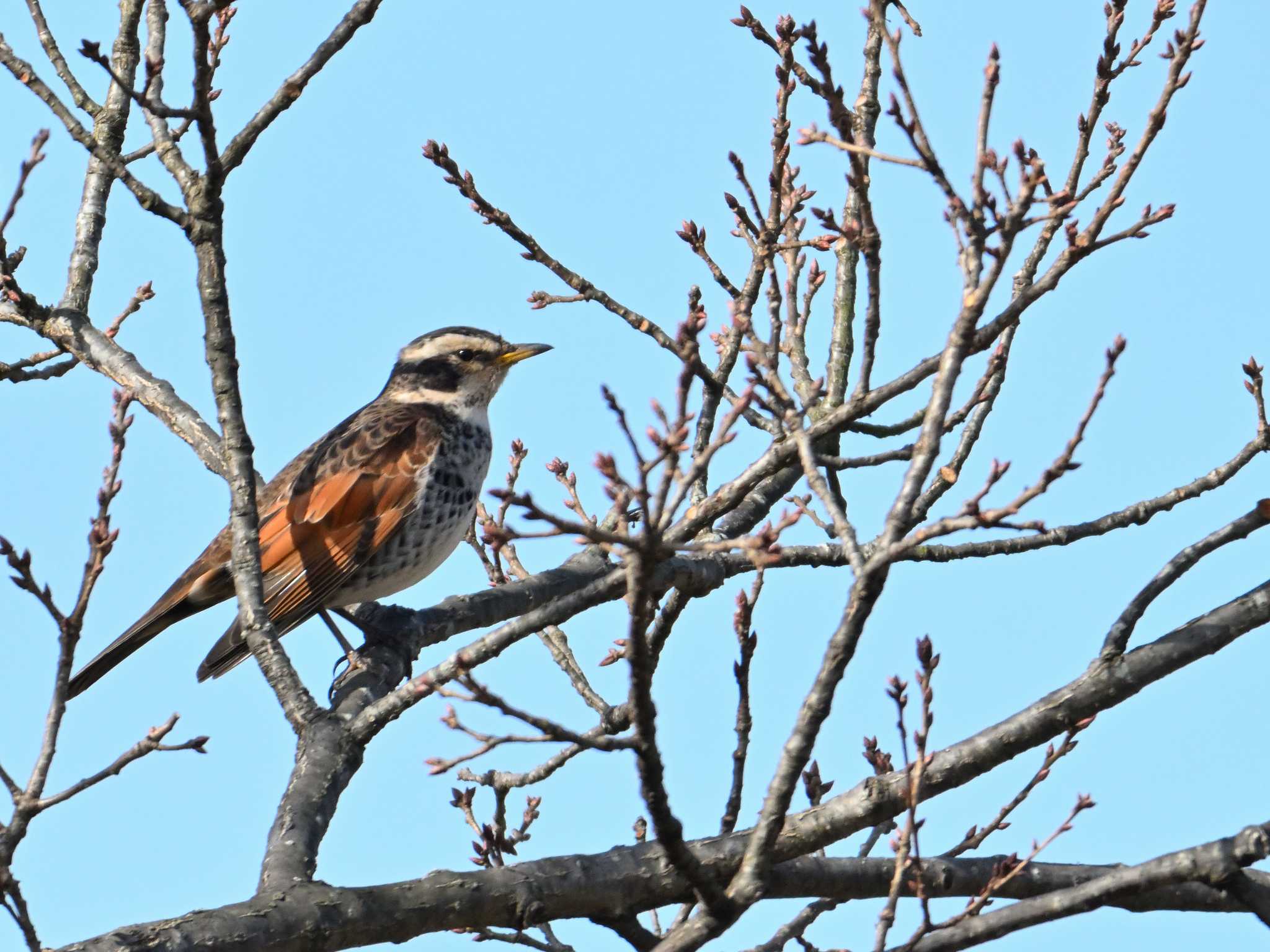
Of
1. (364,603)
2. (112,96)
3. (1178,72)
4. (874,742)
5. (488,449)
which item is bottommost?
(874,742)

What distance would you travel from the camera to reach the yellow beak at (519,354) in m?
11.1

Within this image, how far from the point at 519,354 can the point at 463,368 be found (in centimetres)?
44

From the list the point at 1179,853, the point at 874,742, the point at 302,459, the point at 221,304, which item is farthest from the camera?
the point at 302,459

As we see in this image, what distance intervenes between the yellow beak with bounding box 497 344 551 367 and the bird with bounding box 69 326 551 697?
0.82 ft

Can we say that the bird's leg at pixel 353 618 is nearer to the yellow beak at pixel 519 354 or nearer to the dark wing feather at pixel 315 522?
the dark wing feather at pixel 315 522

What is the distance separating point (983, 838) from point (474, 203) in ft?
13.5

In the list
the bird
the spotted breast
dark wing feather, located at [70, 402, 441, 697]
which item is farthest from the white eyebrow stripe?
the spotted breast

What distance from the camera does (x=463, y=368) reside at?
1114cm

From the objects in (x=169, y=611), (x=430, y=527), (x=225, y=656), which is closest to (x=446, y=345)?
(x=430, y=527)

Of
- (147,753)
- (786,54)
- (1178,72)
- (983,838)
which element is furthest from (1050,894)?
(786,54)

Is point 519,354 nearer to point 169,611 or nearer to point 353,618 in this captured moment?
point 353,618

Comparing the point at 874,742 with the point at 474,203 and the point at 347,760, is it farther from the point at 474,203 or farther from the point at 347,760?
the point at 474,203

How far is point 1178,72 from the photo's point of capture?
4.96 m

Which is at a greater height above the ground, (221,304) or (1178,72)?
(221,304)
